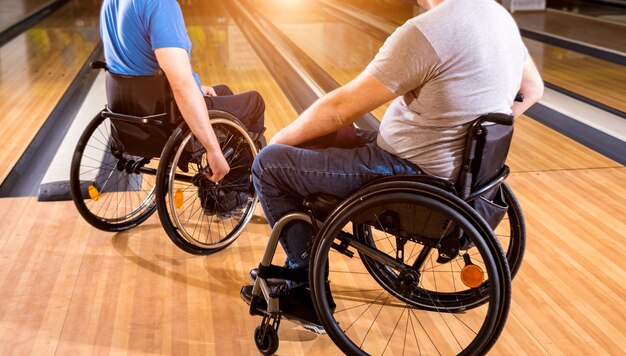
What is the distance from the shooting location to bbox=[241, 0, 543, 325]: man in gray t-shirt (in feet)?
5.36

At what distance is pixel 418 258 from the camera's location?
75.3 inches

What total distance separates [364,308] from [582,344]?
0.63m

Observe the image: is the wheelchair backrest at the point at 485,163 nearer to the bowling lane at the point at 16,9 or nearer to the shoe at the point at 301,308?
the shoe at the point at 301,308

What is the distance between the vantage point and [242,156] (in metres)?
2.62

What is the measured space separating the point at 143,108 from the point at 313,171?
80cm

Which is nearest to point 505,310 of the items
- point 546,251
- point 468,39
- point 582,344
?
point 582,344

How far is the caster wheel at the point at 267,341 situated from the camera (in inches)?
76.2

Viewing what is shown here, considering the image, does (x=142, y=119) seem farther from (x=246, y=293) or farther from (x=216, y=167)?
(x=246, y=293)

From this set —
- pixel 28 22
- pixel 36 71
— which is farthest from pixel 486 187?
pixel 28 22

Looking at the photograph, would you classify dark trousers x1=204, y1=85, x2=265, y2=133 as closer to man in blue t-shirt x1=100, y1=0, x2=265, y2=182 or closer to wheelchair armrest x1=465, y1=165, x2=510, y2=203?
man in blue t-shirt x1=100, y1=0, x2=265, y2=182

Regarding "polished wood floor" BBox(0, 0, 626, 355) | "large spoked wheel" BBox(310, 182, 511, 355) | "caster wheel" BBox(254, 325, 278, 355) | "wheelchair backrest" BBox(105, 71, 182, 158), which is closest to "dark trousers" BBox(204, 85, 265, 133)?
"wheelchair backrest" BBox(105, 71, 182, 158)

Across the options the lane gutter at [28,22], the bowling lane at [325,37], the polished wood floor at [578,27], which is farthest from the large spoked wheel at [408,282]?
the lane gutter at [28,22]

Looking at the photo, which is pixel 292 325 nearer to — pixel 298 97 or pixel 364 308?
pixel 364 308

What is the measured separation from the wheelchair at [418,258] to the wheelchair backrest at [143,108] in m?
0.66
